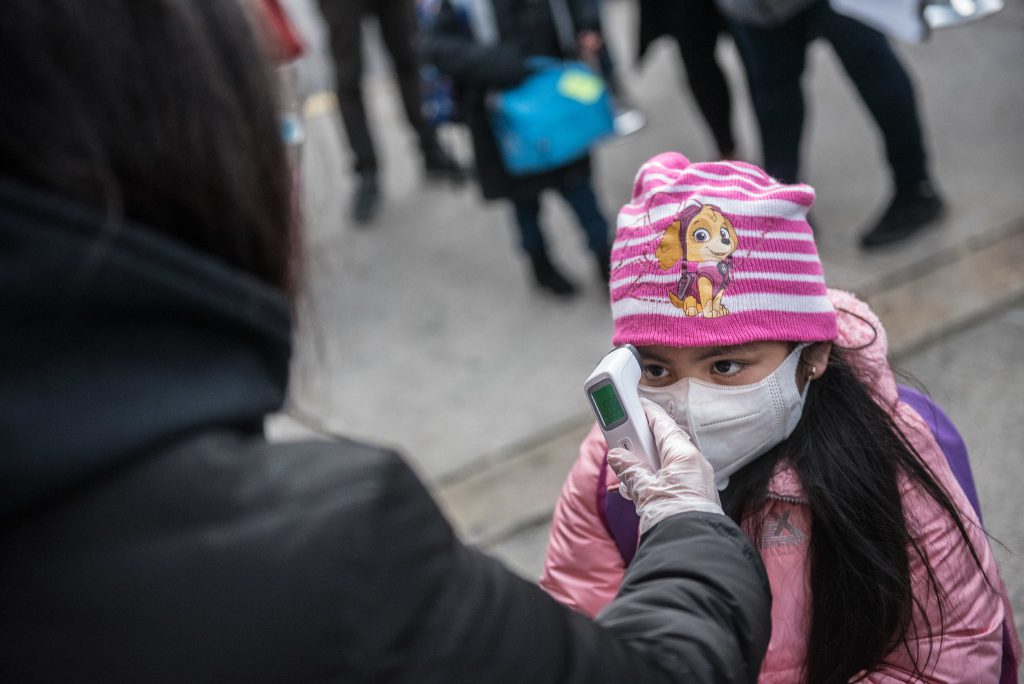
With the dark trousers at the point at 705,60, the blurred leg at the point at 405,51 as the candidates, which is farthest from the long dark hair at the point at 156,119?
the blurred leg at the point at 405,51

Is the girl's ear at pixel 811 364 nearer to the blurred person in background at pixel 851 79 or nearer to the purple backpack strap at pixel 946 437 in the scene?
the purple backpack strap at pixel 946 437

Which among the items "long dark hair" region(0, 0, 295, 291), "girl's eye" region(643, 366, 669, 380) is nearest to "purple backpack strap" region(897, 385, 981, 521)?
"girl's eye" region(643, 366, 669, 380)

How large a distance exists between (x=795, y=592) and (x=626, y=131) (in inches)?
110

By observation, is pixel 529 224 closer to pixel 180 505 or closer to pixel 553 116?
pixel 553 116

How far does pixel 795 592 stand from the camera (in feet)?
5.49

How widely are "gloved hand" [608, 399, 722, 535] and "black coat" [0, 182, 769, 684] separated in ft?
1.37

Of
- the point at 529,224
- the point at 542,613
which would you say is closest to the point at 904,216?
the point at 529,224

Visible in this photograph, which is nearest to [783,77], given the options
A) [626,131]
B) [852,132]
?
[626,131]

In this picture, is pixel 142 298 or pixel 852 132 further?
pixel 852 132

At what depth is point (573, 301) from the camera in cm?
424

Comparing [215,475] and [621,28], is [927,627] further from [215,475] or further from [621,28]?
[621,28]

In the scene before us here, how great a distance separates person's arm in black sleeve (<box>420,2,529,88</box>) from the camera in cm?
381

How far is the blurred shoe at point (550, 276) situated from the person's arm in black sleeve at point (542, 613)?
9.89 ft

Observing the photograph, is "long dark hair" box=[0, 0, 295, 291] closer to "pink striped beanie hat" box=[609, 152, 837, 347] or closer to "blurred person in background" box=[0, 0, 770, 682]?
"blurred person in background" box=[0, 0, 770, 682]
